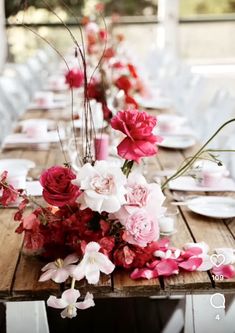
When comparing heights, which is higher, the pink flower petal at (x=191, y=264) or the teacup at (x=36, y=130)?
the teacup at (x=36, y=130)

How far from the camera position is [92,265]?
148 cm

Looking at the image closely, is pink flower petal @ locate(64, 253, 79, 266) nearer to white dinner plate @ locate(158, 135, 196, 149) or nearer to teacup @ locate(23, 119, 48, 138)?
white dinner plate @ locate(158, 135, 196, 149)

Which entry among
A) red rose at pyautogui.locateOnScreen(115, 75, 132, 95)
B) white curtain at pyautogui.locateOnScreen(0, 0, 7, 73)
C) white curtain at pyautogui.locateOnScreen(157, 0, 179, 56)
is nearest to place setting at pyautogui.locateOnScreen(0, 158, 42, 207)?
red rose at pyautogui.locateOnScreen(115, 75, 132, 95)

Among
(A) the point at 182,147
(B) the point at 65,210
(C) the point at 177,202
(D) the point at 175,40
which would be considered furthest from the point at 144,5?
Result: (B) the point at 65,210

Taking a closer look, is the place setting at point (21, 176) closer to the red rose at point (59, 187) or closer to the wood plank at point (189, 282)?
the red rose at point (59, 187)

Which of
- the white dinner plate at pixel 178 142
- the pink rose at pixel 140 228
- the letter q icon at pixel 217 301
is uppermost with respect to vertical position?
the white dinner plate at pixel 178 142

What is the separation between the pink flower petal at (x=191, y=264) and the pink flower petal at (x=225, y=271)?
42 mm

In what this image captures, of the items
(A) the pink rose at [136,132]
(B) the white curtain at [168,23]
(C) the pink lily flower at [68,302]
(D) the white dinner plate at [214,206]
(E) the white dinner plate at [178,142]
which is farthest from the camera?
(B) the white curtain at [168,23]

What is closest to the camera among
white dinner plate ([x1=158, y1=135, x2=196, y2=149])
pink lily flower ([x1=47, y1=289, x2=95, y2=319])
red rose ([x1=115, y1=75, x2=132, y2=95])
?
pink lily flower ([x1=47, y1=289, x2=95, y2=319])

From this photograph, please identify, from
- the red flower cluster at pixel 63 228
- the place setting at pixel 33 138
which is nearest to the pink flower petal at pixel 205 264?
the red flower cluster at pixel 63 228

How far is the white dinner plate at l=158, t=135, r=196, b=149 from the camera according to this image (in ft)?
9.46

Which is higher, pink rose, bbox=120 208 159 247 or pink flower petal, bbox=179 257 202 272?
pink rose, bbox=120 208 159 247

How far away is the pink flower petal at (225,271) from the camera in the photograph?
155cm

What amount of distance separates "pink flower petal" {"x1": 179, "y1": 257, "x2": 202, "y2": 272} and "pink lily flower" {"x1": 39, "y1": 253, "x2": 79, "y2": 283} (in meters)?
0.26
